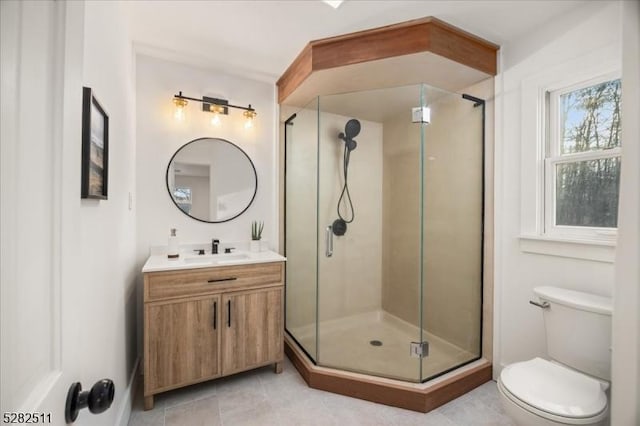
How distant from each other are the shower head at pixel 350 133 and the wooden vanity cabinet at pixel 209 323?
1.49 m

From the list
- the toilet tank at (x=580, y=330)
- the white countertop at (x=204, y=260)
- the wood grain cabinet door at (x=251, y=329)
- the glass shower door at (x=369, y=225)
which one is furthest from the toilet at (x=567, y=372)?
the white countertop at (x=204, y=260)

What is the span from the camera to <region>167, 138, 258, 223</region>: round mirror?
95.0 inches

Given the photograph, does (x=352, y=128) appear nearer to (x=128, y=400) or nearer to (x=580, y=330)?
(x=580, y=330)

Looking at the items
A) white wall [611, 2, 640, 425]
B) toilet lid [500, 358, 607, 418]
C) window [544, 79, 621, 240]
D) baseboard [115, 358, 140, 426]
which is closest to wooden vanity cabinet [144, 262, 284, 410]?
baseboard [115, 358, 140, 426]

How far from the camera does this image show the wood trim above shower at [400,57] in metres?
1.87

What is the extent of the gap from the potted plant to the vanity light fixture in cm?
91

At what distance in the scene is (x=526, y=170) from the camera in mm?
2010

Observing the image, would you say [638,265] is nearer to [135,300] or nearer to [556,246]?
[556,246]

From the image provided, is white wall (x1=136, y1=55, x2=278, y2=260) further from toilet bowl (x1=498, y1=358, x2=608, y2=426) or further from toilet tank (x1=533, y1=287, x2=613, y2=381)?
toilet tank (x1=533, y1=287, x2=613, y2=381)

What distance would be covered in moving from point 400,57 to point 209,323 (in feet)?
7.35

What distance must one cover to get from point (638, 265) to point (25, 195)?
6.03 ft

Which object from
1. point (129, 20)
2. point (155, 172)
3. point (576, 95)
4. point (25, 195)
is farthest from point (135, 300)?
point (576, 95)

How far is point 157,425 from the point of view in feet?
5.63

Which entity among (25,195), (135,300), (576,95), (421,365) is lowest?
(421,365)
